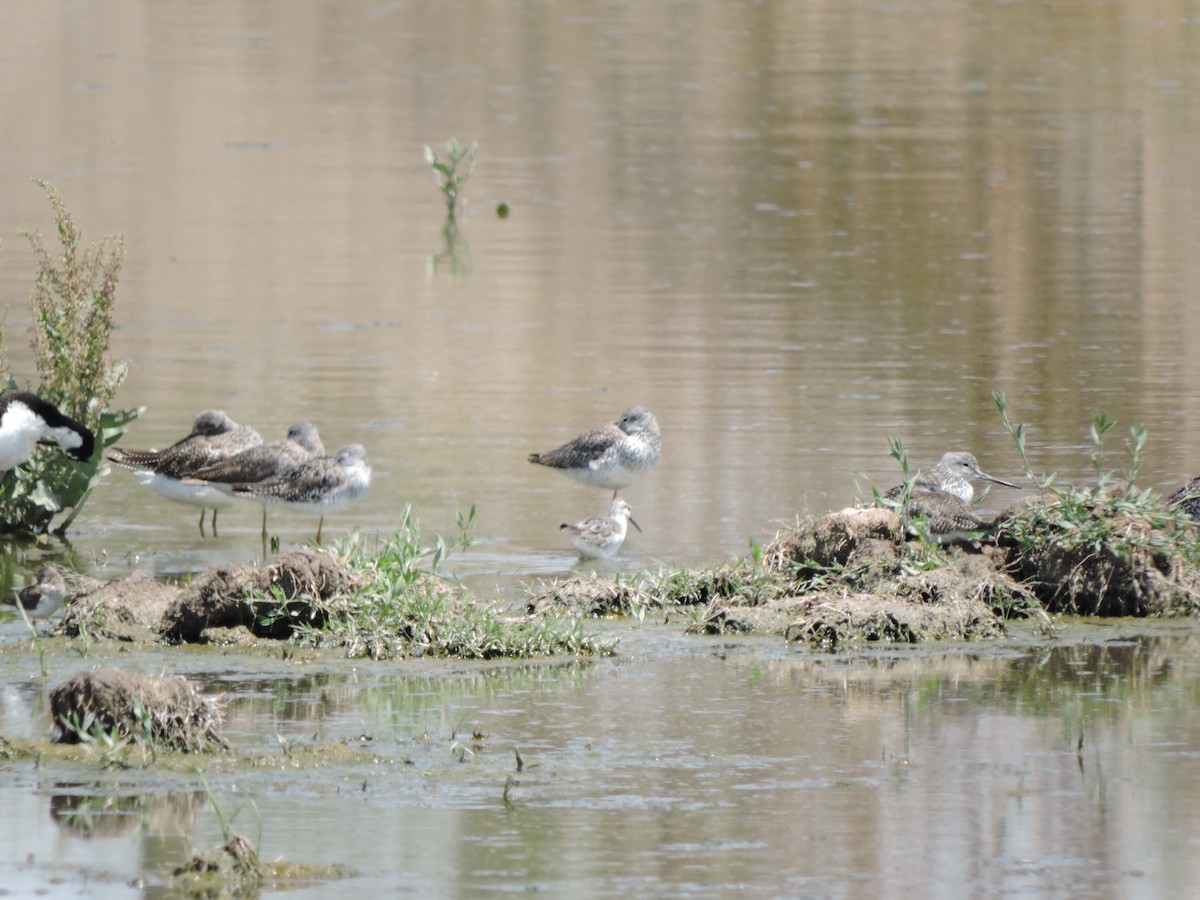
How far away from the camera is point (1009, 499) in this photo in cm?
1454

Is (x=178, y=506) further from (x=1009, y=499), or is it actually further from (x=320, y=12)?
(x=320, y=12)

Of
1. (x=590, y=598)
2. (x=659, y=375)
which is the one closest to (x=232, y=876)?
(x=590, y=598)

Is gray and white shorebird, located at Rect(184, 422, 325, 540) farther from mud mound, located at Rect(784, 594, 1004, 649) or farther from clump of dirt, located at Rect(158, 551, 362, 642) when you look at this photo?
mud mound, located at Rect(784, 594, 1004, 649)

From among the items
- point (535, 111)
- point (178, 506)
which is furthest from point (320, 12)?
point (178, 506)

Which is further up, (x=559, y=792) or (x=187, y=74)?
(x=187, y=74)

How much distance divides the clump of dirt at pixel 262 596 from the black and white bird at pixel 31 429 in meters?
1.48

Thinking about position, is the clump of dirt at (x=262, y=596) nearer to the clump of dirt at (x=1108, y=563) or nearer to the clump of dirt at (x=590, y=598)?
the clump of dirt at (x=590, y=598)

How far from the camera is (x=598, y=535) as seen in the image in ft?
43.0

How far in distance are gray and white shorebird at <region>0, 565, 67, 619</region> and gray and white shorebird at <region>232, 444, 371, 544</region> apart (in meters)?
2.53

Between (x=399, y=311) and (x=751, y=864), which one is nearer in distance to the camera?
(x=751, y=864)

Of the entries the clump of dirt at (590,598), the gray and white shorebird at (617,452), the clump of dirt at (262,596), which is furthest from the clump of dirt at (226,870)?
the gray and white shorebird at (617,452)

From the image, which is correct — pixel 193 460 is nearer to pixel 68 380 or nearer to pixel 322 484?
pixel 68 380

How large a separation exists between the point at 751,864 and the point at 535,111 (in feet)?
129

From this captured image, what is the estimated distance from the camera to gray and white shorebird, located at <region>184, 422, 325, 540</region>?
13.7 metres
